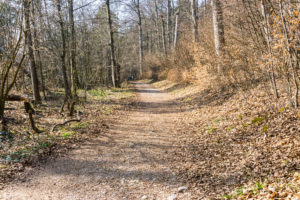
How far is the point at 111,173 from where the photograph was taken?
5.43 m

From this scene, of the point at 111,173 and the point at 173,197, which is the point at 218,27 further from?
the point at 173,197

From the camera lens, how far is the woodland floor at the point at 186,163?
4.27 metres

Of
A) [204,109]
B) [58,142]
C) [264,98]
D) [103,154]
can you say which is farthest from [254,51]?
[58,142]

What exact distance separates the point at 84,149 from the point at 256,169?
4.81m

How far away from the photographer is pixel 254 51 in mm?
8328

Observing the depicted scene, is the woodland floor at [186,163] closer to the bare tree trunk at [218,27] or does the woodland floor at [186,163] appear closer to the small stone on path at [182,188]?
the small stone on path at [182,188]

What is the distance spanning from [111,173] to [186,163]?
1812 mm

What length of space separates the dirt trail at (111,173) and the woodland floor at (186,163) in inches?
0.8

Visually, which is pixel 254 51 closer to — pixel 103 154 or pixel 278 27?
pixel 278 27

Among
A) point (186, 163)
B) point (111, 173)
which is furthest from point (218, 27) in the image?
point (111, 173)

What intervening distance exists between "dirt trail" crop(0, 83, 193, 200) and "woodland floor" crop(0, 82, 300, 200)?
0.02 meters

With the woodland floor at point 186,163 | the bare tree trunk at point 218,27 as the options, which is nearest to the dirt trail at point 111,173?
the woodland floor at point 186,163

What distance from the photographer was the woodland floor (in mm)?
4266

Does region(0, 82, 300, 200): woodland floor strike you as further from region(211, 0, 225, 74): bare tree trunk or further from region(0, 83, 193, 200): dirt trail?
region(211, 0, 225, 74): bare tree trunk
